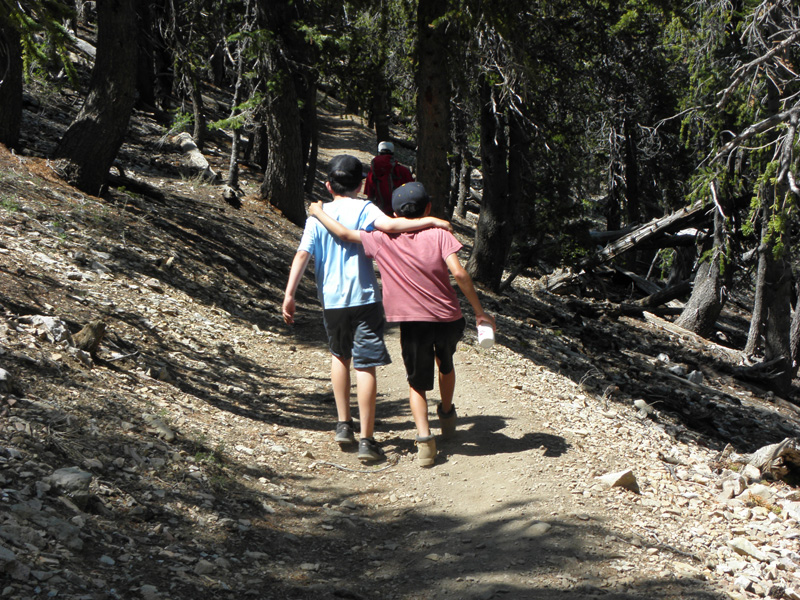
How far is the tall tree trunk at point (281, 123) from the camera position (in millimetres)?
13477

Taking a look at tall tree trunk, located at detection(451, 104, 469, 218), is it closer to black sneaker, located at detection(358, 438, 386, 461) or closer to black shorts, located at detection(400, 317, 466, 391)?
black shorts, located at detection(400, 317, 466, 391)

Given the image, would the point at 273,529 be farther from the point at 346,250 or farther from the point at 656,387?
the point at 656,387

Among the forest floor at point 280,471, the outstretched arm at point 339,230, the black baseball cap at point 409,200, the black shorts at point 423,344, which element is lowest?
the forest floor at point 280,471

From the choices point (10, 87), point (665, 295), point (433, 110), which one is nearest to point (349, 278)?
point (433, 110)

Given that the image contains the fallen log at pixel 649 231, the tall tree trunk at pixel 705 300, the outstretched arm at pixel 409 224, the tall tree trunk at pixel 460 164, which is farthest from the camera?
the tall tree trunk at pixel 460 164

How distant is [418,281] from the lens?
4.89 m

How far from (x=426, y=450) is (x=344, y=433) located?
0.61 metres

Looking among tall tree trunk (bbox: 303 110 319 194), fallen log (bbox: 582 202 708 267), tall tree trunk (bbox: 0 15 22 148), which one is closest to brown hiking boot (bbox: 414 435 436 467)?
tall tree trunk (bbox: 0 15 22 148)

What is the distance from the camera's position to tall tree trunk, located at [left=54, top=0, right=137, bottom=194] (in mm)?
10133

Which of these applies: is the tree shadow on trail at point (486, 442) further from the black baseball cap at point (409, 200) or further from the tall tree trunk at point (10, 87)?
the tall tree trunk at point (10, 87)

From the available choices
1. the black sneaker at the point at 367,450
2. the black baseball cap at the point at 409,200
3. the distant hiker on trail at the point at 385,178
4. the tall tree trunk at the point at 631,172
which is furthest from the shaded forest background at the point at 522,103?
the black sneaker at the point at 367,450

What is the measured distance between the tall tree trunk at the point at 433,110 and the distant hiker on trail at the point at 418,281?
4572 mm

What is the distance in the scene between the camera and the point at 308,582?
12.4ft

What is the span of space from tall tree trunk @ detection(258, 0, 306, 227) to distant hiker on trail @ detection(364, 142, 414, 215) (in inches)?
229
